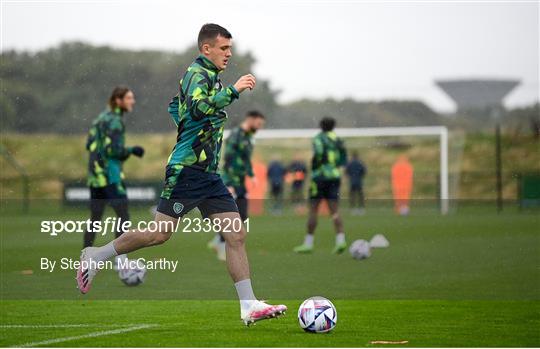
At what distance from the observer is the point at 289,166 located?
3944 cm

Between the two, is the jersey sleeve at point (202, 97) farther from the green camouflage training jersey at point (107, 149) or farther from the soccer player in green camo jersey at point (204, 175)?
the green camouflage training jersey at point (107, 149)

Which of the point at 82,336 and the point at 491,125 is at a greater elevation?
the point at 491,125

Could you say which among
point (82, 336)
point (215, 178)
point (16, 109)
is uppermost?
point (16, 109)

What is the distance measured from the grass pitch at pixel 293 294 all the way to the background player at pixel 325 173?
482 mm

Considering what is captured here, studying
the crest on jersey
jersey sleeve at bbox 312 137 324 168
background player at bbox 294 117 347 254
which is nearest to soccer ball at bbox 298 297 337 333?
the crest on jersey

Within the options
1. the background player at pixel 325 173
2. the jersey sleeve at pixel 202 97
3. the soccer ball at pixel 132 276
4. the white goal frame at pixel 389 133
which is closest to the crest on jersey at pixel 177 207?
the jersey sleeve at pixel 202 97

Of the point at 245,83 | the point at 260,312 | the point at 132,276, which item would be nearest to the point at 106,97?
the point at 132,276

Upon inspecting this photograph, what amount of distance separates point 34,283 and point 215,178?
211 inches

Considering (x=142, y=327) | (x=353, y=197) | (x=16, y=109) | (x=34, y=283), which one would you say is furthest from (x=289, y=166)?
(x=142, y=327)

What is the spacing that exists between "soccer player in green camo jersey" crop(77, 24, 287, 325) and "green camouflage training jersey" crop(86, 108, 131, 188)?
5.26 m

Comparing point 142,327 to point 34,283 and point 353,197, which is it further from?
point 353,197

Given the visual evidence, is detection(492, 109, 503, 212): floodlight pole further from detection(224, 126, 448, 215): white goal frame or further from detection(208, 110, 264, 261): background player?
detection(208, 110, 264, 261): background player

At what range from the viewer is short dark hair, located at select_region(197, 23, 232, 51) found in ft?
31.5

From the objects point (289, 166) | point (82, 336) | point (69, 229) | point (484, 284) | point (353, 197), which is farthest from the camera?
point (289, 166)
